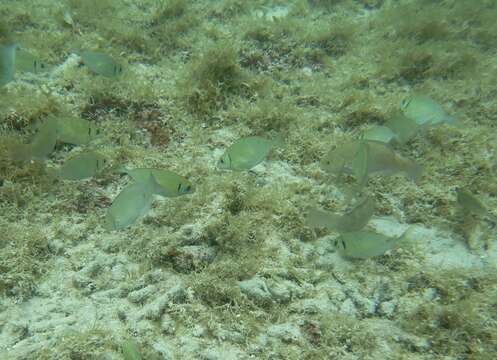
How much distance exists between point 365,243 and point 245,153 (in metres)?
1.22

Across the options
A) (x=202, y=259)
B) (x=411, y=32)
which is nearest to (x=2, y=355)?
(x=202, y=259)

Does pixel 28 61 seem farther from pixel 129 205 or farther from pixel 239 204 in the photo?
pixel 239 204

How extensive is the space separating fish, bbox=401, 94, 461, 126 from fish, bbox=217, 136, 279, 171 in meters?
1.68

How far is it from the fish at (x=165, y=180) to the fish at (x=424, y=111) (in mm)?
2463

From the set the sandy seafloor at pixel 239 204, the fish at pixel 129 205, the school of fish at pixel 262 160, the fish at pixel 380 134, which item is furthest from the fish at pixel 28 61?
the fish at pixel 380 134

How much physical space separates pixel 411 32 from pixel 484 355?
5.95m

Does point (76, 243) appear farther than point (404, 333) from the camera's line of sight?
Yes

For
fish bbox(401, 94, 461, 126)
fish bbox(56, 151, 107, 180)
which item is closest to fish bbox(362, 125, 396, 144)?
fish bbox(401, 94, 461, 126)

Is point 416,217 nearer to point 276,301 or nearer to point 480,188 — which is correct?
point 480,188

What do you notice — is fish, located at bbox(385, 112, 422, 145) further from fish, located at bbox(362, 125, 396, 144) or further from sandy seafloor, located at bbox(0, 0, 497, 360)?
sandy seafloor, located at bbox(0, 0, 497, 360)

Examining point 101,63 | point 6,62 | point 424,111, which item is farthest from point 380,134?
point 6,62

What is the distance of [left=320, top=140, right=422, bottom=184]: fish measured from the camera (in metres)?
2.94

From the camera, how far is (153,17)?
645cm

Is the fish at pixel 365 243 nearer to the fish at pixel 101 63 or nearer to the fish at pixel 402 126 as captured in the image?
the fish at pixel 402 126
